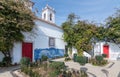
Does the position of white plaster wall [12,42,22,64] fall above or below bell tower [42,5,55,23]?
below

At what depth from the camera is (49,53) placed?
779 inches

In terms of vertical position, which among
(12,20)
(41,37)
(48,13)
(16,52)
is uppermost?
(48,13)

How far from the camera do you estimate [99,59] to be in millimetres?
17281

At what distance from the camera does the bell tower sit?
27922 mm

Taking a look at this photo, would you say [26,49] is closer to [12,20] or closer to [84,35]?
[12,20]

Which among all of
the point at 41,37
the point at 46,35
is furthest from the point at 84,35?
the point at 41,37

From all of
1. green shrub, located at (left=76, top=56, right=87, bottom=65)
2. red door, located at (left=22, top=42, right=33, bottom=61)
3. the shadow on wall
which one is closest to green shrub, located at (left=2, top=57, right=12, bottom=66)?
red door, located at (left=22, top=42, right=33, bottom=61)

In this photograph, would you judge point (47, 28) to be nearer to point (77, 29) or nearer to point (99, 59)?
point (77, 29)

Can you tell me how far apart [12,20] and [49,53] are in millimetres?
9114

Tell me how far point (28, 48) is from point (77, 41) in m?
8.69

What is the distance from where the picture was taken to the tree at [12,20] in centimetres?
1120

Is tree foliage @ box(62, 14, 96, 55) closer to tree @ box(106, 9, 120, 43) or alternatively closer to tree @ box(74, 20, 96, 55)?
tree @ box(74, 20, 96, 55)

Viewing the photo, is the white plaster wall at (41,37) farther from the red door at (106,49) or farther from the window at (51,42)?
the red door at (106,49)

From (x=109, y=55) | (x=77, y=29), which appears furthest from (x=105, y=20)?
(x=109, y=55)
